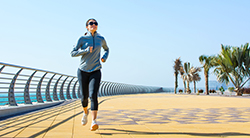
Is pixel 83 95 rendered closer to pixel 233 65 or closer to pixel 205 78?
pixel 233 65

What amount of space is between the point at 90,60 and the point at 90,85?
373 mm

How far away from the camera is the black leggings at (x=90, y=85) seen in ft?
13.0

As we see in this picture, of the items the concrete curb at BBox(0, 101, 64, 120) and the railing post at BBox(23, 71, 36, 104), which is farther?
the railing post at BBox(23, 71, 36, 104)

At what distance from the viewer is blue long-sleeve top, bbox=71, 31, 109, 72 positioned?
4039mm

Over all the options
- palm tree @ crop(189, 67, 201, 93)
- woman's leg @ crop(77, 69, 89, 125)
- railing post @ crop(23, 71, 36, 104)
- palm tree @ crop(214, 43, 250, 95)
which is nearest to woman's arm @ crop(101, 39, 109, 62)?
woman's leg @ crop(77, 69, 89, 125)

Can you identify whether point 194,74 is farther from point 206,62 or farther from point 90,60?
point 90,60

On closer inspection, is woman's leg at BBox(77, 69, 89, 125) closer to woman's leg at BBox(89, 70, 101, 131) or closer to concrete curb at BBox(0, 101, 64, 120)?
woman's leg at BBox(89, 70, 101, 131)

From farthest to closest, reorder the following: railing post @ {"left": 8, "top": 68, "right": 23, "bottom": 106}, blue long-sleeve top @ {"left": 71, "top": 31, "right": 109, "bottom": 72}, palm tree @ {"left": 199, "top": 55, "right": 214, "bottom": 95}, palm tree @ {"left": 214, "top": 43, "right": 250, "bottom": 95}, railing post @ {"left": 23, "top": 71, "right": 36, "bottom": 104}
A: palm tree @ {"left": 199, "top": 55, "right": 214, "bottom": 95}
palm tree @ {"left": 214, "top": 43, "right": 250, "bottom": 95}
railing post @ {"left": 23, "top": 71, "right": 36, "bottom": 104}
railing post @ {"left": 8, "top": 68, "right": 23, "bottom": 106}
blue long-sleeve top @ {"left": 71, "top": 31, "right": 109, "bottom": 72}

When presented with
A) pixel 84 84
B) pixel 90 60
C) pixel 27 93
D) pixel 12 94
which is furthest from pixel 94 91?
pixel 27 93

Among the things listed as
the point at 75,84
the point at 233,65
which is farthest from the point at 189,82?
the point at 75,84

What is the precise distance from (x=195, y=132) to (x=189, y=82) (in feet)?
162

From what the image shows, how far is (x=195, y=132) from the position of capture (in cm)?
395

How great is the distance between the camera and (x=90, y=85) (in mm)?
3998

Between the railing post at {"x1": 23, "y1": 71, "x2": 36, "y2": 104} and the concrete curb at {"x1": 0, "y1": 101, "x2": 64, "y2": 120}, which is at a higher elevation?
the railing post at {"x1": 23, "y1": 71, "x2": 36, "y2": 104}
